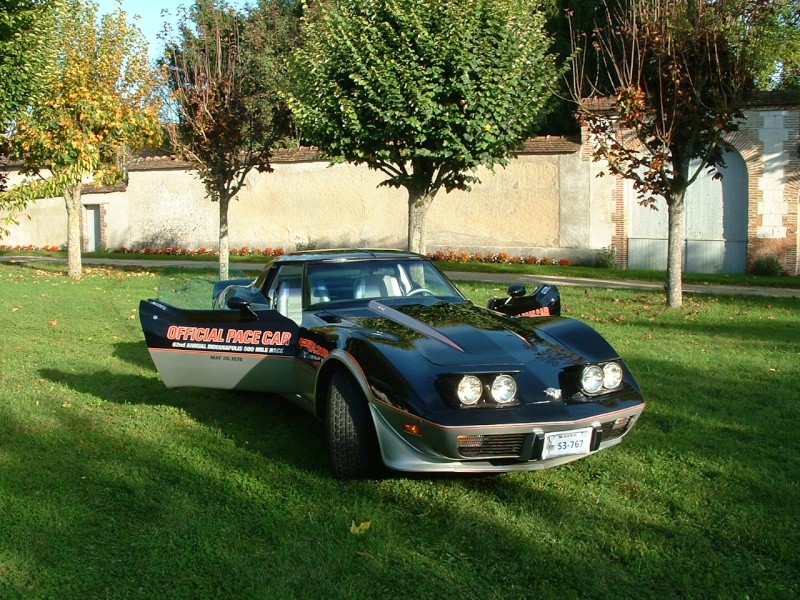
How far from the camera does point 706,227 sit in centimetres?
2359

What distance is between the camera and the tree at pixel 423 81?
15008 mm

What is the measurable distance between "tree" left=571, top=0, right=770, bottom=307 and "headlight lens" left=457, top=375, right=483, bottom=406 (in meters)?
9.99

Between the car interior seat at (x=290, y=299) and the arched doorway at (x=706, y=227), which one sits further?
the arched doorway at (x=706, y=227)

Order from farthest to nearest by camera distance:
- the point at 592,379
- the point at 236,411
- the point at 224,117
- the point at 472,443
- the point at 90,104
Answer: the point at 90,104
the point at 224,117
the point at 236,411
the point at 592,379
the point at 472,443

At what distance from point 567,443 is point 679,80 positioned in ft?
34.6

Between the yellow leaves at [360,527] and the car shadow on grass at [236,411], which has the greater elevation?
the car shadow on grass at [236,411]

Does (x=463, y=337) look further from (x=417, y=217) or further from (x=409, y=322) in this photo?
(x=417, y=217)

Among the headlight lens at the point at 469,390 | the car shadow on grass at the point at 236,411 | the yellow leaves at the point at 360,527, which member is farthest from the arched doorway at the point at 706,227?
the yellow leaves at the point at 360,527

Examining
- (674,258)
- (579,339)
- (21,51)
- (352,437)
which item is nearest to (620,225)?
(674,258)

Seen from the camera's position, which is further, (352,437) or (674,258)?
(674,258)

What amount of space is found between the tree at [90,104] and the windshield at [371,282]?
38.4ft

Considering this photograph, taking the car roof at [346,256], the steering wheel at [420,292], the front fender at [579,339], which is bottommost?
the front fender at [579,339]

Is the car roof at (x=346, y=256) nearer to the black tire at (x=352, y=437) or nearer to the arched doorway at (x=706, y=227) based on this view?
the black tire at (x=352, y=437)

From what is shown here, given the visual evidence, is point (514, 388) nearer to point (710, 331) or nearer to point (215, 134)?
point (710, 331)
